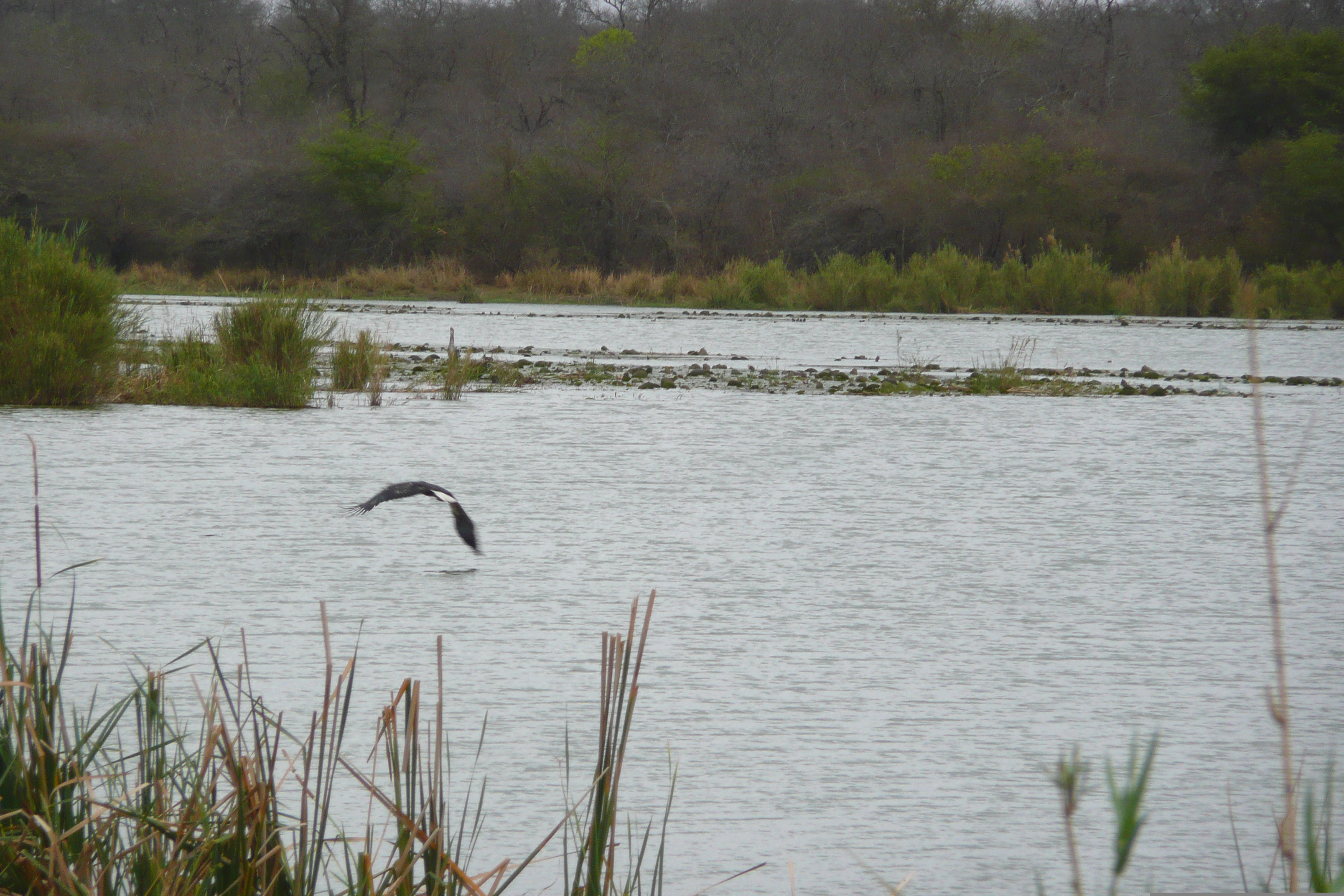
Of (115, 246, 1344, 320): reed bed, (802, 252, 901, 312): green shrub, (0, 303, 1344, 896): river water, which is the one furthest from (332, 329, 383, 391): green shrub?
(802, 252, 901, 312): green shrub

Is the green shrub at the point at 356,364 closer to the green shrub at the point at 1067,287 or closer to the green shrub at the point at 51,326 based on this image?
the green shrub at the point at 51,326

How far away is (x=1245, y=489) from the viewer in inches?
303

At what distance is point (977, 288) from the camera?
2830 cm

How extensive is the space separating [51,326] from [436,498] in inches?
267

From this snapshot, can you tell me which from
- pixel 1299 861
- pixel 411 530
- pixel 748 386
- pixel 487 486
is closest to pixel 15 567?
pixel 411 530

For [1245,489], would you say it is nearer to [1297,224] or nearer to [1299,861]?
[1299,861]

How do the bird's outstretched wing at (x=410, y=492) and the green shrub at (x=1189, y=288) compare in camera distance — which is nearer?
the bird's outstretched wing at (x=410, y=492)

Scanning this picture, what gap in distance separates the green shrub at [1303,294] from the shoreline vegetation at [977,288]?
0.02 metres

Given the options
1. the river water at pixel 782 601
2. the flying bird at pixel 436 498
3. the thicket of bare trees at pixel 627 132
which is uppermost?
the thicket of bare trees at pixel 627 132

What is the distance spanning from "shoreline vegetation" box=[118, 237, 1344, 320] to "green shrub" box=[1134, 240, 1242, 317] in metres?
0.02

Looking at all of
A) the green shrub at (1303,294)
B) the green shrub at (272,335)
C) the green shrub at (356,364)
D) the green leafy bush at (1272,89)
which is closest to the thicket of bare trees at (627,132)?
the green leafy bush at (1272,89)

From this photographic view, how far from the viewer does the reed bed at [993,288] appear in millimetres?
26844

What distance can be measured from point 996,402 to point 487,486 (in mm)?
6043

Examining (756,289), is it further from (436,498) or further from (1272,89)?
(436,498)
